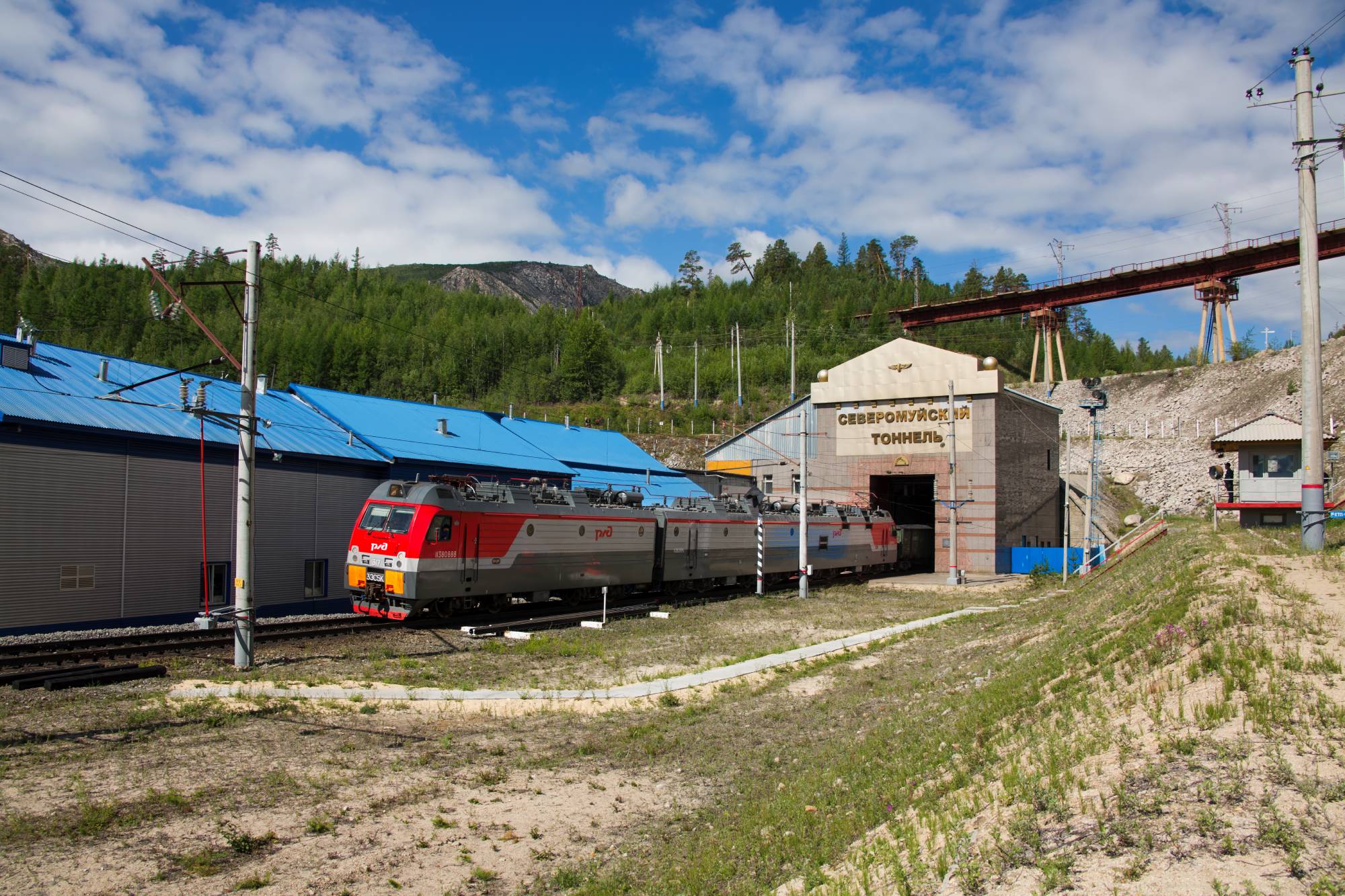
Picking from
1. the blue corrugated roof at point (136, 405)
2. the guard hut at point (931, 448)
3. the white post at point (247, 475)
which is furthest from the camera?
the guard hut at point (931, 448)

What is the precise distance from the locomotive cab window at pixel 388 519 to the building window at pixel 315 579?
5.82 m

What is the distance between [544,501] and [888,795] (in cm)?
1805

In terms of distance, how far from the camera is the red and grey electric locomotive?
21.4 metres

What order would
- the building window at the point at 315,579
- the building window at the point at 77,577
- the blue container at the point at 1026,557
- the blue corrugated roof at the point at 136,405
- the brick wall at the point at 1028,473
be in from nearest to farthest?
the building window at the point at 77,577
the blue corrugated roof at the point at 136,405
the building window at the point at 315,579
the blue container at the point at 1026,557
the brick wall at the point at 1028,473

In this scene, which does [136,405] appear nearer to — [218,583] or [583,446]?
[218,583]

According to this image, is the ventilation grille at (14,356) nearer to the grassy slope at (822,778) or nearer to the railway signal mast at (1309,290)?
the grassy slope at (822,778)

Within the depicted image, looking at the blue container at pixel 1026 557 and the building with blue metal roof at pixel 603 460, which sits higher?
the building with blue metal roof at pixel 603 460

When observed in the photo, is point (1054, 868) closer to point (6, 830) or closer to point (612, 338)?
point (6, 830)

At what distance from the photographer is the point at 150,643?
709 inches

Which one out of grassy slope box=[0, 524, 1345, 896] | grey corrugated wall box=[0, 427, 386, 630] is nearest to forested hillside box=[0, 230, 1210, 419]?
grey corrugated wall box=[0, 427, 386, 630]

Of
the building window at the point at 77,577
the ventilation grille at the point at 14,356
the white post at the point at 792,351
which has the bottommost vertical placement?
the building window at the point at 77,577

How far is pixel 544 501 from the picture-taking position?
25328mm

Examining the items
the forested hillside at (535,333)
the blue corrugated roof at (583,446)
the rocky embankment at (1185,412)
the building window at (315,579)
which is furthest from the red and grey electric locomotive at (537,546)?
the forested hillside at (535,333)

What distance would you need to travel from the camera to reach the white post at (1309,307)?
17.7m
